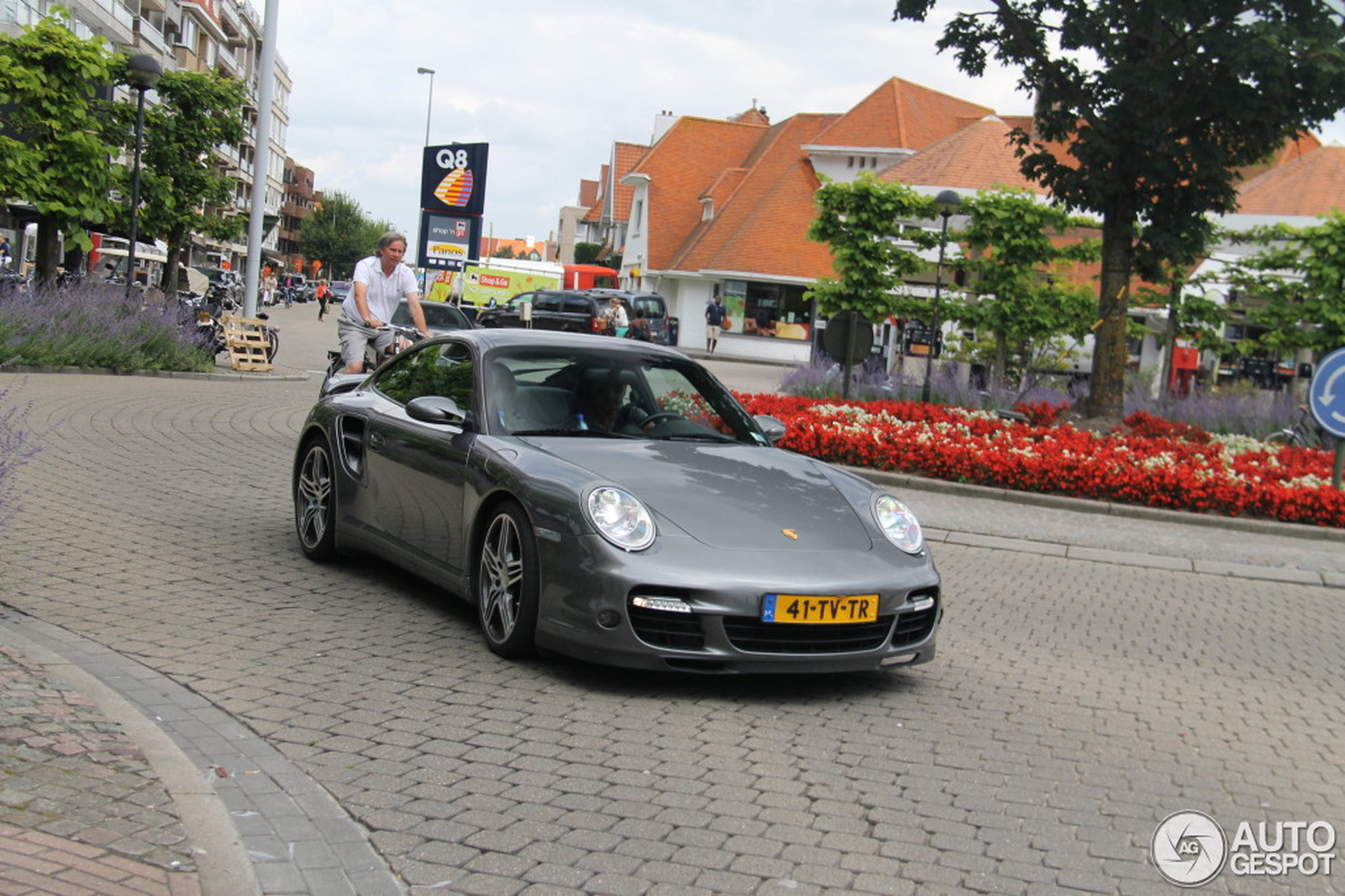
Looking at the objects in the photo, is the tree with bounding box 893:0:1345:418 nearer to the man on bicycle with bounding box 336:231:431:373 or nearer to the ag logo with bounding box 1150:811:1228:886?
the man on bicycle with bounding box 336:231:431:373

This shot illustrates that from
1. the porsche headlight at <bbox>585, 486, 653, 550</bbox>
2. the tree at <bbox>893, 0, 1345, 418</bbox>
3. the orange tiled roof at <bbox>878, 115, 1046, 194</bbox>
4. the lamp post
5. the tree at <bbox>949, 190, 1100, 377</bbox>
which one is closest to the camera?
the porsche headlight at <bbox>585, 486, 653, 550</bbox>

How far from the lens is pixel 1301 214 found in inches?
1474

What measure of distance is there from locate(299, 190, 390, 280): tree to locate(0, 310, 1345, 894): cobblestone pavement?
423 feet

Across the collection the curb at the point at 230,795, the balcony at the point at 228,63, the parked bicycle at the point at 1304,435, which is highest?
the balcony at the point at 228,63

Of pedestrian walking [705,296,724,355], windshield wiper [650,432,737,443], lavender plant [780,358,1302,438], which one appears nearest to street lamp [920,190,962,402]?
lavender plant [780,358,1302,438]

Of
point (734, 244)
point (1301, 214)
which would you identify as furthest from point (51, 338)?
point (734, 244)

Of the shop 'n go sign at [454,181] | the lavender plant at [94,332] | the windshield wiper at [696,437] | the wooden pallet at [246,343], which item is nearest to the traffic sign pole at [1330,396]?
the windshield wiper at [696,437]

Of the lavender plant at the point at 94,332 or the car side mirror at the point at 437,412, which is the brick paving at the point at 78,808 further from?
the lavender plant at the point at 94,332

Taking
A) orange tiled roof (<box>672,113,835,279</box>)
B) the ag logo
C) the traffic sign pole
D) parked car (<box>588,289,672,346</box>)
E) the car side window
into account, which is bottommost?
the ag logo

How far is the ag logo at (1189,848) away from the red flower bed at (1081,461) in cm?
896

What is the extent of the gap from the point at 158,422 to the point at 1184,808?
11.6 metres

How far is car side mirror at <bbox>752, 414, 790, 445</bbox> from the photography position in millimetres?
7055

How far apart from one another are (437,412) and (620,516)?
52.8 inches

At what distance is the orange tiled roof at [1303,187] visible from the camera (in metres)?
38.0
